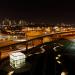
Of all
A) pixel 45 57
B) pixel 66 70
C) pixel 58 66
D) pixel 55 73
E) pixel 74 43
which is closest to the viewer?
pixel 55 73

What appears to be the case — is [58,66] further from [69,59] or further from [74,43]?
[74,43]

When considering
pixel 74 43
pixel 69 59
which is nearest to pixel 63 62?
pixel 69 59

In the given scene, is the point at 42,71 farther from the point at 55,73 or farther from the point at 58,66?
the point at 58,66

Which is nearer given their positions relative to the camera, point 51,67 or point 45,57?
point 51,67

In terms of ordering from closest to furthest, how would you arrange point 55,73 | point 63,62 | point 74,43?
point 55,73 < point 63,62 < point 74,43

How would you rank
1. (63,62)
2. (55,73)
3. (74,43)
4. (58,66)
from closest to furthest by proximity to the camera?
1. (55,73)
2. (58,66)
3. (63,62)
4. (74,43)

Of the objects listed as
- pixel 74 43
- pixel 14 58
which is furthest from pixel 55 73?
pixel 74 43

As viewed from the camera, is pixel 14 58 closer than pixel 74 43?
Yes

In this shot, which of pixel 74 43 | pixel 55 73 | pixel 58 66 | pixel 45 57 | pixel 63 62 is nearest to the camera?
pixel 55 73
